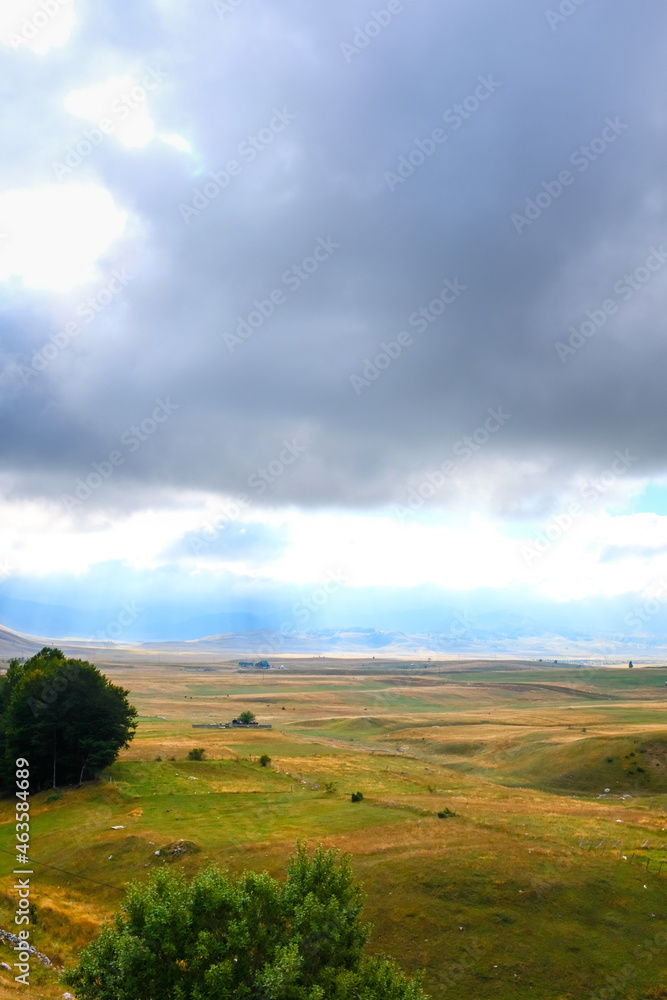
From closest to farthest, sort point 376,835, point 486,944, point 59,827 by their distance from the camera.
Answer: point 486,944 → point 376,835 → point 59,827

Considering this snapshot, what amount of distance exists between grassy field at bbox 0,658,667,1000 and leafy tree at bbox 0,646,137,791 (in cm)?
369

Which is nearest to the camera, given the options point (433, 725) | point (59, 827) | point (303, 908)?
point (303, 908)

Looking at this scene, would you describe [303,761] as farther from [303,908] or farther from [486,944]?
[303,908]

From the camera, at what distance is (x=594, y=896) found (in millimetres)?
37594

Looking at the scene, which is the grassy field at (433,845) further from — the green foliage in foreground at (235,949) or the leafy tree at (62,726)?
the green foliage in foreground at (235,949)

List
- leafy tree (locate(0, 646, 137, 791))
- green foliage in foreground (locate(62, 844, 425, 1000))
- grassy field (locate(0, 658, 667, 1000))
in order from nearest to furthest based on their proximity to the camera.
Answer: green foliage in foreground (locate(62, 844, 425, 1000)) → grassy field (locate(0, 658, 667, 1000)) → leafy tree (locate(0, 646, 137, 791))

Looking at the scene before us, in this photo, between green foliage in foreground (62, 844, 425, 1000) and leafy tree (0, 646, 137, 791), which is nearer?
green foliage in foreground (62, 844, 425, 1000)

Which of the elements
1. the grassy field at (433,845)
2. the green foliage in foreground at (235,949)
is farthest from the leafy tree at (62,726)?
the green foliage in foreground at (235,949)

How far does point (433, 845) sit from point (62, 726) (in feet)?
159

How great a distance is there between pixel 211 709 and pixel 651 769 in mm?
127570

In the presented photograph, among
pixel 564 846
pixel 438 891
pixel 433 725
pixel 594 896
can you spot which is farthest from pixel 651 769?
pixel 433 725

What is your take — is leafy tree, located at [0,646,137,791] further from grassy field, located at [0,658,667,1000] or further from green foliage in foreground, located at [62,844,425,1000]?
green foliage in foreground, located at [62,844,425,1000]

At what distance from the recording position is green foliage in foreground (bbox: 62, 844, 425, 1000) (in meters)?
22.2

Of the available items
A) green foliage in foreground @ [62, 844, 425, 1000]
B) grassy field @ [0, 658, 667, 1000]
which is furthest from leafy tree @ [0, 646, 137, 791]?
green foliage in foreground @ [62, 844, 425, 1000]
